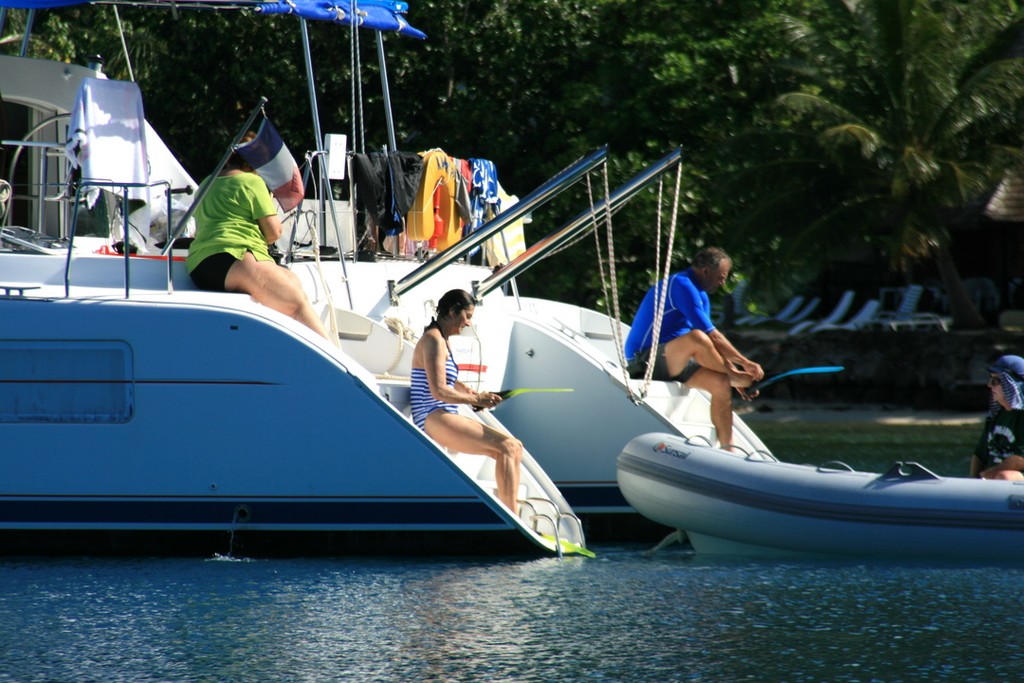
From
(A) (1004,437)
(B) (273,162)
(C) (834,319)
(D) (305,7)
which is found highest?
(D) (305,7)

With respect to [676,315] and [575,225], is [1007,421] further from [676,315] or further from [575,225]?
[575,225]

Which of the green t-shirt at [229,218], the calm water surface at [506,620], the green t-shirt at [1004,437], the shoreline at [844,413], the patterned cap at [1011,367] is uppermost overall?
the green t-shirt at [229,218]

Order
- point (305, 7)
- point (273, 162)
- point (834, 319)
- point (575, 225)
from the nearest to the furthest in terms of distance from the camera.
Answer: point (273, 162), point (575, 225), point (305, 7), point (834, 319)

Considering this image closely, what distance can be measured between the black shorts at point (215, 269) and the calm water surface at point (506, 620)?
1.44 metres

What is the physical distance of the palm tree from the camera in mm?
18750

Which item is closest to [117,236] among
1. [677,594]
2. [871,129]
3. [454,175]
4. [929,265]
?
[454,175]

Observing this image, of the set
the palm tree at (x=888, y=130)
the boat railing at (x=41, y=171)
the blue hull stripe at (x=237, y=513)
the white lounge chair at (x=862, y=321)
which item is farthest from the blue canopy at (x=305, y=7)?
the white lounge chair at (x=862, y=321)

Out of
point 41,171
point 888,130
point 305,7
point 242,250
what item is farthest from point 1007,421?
point 888,130

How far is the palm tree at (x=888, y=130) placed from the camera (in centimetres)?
1875

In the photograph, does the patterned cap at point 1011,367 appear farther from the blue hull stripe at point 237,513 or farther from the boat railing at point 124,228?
the boat railing at point 124,228

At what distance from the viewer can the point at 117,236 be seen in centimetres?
905

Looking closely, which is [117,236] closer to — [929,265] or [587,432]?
[587,432]

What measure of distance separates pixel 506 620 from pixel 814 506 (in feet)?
6.66

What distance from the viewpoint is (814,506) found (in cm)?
731
